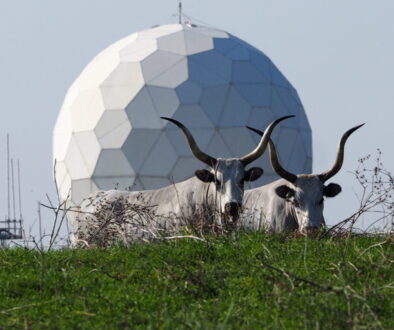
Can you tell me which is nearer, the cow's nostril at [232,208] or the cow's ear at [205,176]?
the cow's nostril at [232,208]

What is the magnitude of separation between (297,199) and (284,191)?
33 centimetres

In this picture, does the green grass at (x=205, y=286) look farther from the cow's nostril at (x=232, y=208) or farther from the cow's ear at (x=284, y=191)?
the cow's ear at (x=284, y=191)

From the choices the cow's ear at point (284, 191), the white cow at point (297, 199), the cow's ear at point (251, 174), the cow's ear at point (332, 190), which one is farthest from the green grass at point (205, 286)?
the cow's ear at point (251, 174)

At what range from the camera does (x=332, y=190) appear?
1673 cm

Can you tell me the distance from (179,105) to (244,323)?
25741mm

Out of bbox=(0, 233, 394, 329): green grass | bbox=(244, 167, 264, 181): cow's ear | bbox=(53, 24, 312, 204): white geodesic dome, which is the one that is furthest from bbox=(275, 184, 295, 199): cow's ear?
bbox=(53, 24, 312, 204): white geodesic dome

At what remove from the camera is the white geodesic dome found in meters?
33.5

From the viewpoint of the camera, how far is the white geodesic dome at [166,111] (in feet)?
110

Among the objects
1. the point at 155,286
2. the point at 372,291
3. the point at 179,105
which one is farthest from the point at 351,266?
the point at 179,105

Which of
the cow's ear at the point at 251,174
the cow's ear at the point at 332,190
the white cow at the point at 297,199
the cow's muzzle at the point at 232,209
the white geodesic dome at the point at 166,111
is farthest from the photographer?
the white geodesic dome at the point at 166,111

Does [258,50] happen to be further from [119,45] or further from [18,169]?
[18,169]

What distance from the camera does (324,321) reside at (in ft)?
26.4

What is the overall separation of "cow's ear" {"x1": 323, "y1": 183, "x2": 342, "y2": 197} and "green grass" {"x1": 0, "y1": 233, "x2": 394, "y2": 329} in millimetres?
4423

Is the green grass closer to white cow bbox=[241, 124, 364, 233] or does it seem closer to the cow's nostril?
the cow's nostril
